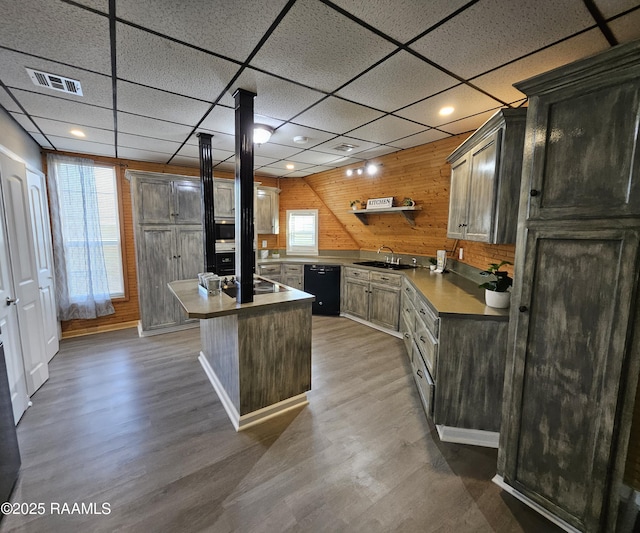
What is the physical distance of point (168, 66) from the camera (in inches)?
73.7

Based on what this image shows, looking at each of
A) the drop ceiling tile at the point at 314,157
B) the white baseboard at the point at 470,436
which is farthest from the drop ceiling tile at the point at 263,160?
the white baseboard at the point at 470,436

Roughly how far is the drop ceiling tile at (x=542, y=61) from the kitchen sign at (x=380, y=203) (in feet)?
6.83

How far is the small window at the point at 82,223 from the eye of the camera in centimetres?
396

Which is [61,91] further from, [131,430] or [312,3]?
[131,430]

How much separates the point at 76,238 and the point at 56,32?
334cm

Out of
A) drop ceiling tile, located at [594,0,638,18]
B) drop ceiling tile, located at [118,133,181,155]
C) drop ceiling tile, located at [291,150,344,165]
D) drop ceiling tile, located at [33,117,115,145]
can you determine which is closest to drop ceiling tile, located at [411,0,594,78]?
drop ceiling tile, located at [594,0,638,18]

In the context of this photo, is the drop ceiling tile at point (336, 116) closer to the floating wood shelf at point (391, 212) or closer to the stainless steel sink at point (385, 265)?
the floating wood shelf at point (391, 212)

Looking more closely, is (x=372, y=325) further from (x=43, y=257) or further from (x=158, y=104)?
(x=43, y=257)

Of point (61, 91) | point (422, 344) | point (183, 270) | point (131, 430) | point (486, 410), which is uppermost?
point (61, 91)

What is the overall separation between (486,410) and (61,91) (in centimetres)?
399

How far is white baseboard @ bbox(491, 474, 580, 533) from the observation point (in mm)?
1502

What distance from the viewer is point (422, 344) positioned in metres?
2.62

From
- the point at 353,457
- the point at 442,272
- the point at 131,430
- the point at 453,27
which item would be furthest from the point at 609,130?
the point at 131,430

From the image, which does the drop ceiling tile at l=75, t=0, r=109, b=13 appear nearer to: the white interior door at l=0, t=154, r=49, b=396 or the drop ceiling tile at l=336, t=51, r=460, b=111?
the drop ceiling tile at l=336, t=51, r=460, b=111
